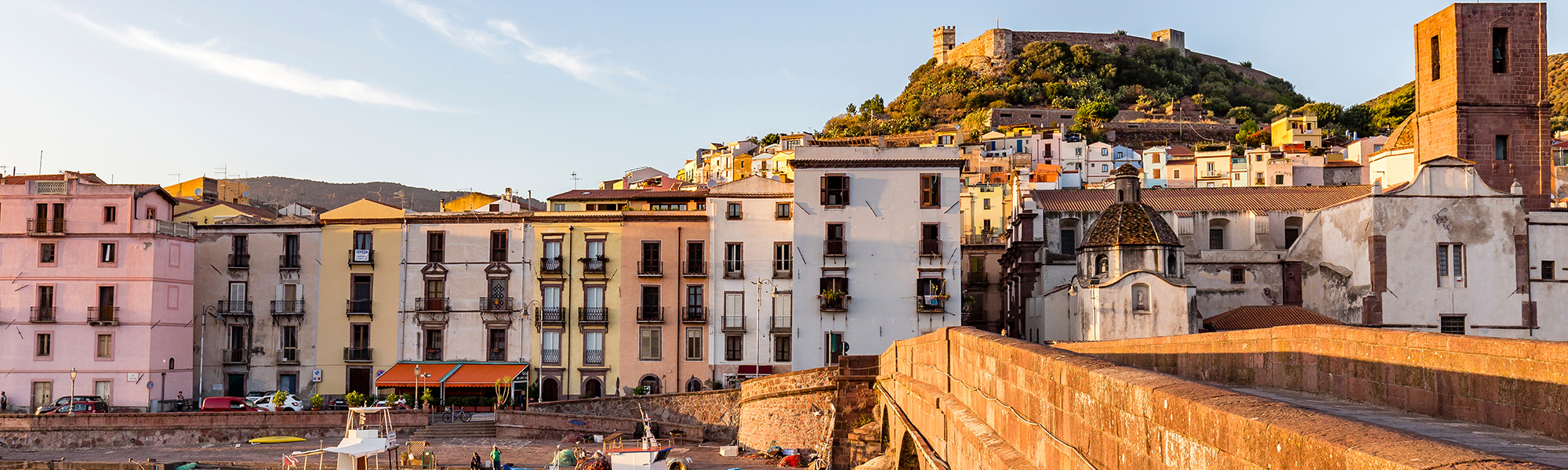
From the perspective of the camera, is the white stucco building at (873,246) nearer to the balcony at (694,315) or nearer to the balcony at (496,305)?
the balcony at (694,315)

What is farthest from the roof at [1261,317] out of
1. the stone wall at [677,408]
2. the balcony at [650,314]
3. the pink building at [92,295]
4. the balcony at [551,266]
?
Answer: the pink building at [92,295]

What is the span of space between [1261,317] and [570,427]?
2450 centimetres

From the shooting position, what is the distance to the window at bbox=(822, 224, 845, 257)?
4050 centimetres

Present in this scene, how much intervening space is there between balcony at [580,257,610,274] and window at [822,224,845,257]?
319 inches

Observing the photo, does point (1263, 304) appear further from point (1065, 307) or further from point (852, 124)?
point (852, 124)

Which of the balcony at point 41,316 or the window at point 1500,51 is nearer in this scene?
the balcony at point 41,316

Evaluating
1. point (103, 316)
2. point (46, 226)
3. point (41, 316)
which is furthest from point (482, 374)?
point (46, 226)

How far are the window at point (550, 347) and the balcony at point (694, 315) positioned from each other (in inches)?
186

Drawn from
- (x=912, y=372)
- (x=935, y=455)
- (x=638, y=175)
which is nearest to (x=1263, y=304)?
(x=912, y=372)

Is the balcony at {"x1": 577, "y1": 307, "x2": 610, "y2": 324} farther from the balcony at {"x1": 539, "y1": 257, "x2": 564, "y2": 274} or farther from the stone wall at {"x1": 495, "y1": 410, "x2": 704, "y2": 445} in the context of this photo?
the stone wall at {"x1": 495, "y1": 410, "x2": 704, "y2": 445}

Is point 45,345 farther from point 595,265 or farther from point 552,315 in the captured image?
point 595,265

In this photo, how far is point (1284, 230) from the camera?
49281 millimetres

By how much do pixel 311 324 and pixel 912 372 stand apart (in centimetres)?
2985

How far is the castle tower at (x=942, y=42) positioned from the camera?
471 ft
